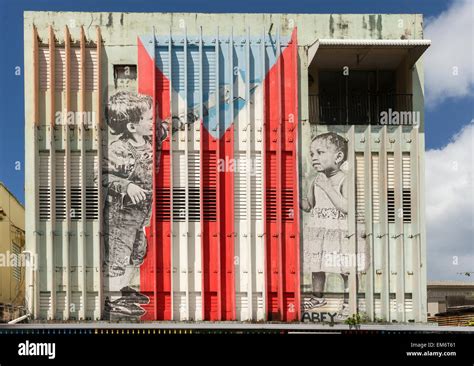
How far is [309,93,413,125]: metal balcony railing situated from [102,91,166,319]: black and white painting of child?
4661 mm

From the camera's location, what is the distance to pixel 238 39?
61.6 feet

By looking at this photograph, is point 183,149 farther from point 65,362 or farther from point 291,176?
point 65,362

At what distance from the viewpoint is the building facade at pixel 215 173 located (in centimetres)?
1808

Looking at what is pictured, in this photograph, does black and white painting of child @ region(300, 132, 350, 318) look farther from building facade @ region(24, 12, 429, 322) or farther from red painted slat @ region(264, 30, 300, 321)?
red painted slat @ region(264, 30, 300, 321)

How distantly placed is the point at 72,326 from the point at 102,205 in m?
3.78

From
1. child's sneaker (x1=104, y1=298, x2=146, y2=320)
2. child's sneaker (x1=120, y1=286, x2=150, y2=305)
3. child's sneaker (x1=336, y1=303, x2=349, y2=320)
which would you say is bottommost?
child's sneaker (x1=336, y1=303, x2=349, y2=320)

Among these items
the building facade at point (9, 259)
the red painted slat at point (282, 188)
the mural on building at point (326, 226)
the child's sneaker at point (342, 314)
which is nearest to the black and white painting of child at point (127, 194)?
the building facade at point (9, 259)

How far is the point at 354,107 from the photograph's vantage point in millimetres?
19359

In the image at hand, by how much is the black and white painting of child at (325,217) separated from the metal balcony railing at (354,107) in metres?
0.69

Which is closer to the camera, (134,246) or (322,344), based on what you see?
(322,344)

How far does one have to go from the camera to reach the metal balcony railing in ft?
62.4

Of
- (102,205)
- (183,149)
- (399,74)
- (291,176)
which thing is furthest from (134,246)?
(399,74)

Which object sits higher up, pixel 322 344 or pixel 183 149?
pixel 183 149

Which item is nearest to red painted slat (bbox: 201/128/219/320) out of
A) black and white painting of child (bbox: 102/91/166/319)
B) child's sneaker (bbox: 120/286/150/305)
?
black and white painting of child (bbox: 102/91/166/319)
